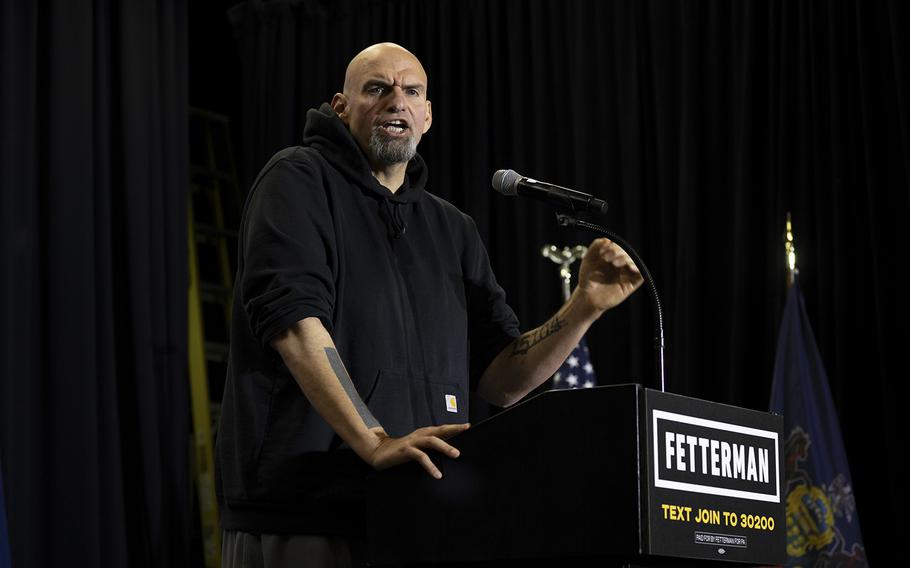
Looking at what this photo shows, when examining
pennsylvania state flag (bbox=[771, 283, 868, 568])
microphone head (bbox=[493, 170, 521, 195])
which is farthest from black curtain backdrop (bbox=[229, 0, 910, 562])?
microphone head (bbox=[493, 170, 521, 195])

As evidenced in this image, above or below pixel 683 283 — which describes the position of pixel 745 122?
above

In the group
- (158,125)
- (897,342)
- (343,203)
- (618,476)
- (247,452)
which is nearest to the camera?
(618,476)

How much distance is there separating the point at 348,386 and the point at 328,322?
0.42 feet

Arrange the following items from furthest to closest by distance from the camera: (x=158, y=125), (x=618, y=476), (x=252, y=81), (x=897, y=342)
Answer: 1. (x=252, y=81)
2. (x=158, y=125)
3. (x=897, y=342)
4. (x=618, y=476)

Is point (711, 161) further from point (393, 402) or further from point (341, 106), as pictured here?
point (393, 402)

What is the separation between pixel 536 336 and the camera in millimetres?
2322

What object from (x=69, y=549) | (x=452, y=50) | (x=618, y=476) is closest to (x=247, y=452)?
(x=618, y=476)

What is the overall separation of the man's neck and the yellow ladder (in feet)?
10.8

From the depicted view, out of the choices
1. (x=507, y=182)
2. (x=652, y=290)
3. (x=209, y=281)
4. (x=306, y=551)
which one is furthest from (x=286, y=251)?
(x=209, y=281)

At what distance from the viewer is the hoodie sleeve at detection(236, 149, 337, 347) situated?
77.6 inches

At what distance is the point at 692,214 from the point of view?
4.59 metres

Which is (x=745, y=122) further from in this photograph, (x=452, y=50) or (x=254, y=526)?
(x=254, y=526)

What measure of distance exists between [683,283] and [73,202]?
2319 mm

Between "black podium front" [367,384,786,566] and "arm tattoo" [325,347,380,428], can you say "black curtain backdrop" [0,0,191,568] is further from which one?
"black podium front" [367,384,786,566]
